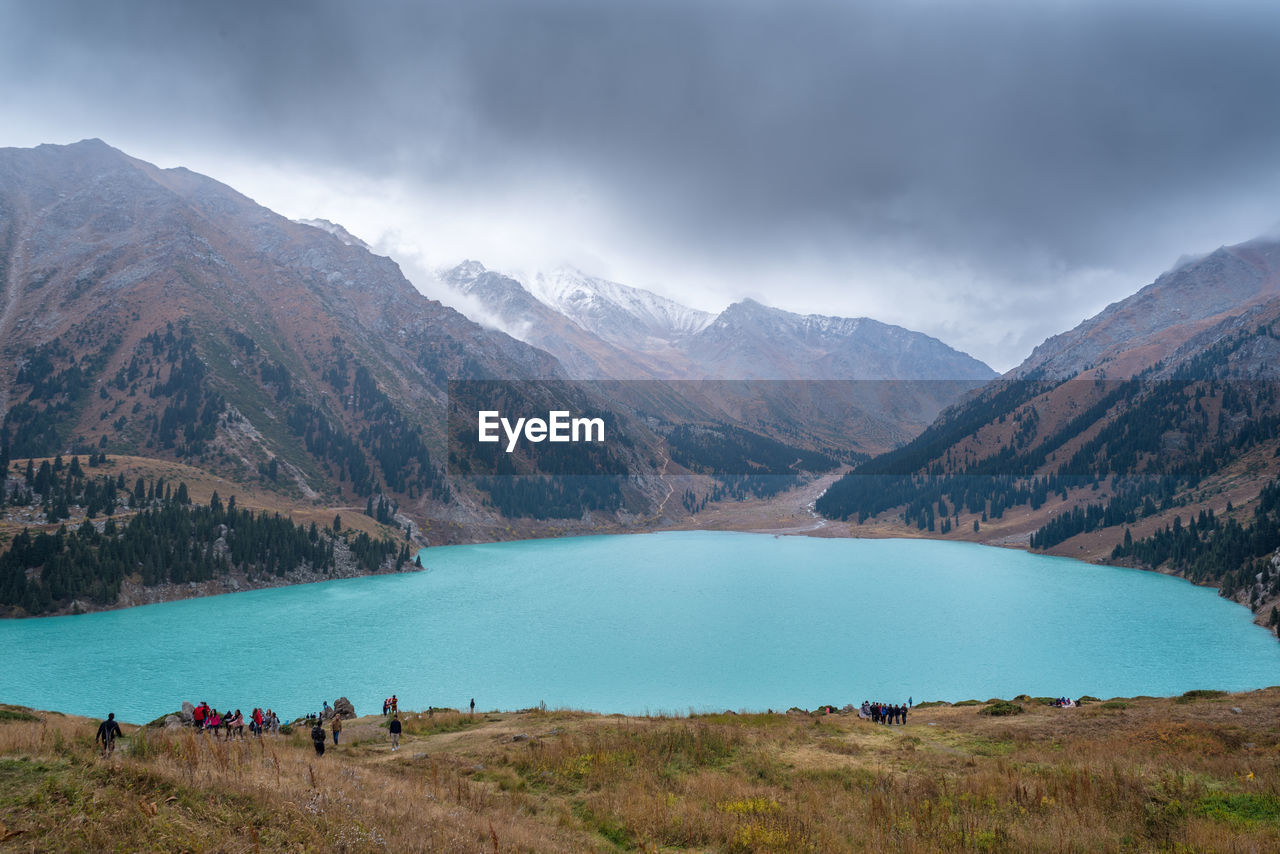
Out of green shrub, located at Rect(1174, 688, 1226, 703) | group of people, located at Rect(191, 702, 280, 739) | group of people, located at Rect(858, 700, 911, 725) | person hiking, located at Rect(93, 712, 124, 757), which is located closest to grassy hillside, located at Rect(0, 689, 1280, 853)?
person hiking, located at Rect(93, 712, 124, 757)

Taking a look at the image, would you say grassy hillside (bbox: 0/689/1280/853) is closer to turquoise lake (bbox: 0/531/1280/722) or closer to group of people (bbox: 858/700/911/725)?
group of people (bbox: 858/700/911/725)

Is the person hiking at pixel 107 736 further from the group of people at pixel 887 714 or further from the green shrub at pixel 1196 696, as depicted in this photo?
the green shrub at pixel 1196 696

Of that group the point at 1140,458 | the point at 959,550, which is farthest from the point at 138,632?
the point at 1140,458

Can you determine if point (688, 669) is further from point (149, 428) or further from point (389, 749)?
point (149, 428)

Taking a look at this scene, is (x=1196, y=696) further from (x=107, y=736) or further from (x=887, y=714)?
(x=107, y=736)

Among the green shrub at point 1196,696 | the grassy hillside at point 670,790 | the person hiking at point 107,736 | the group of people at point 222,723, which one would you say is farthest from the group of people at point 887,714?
the person hiking at point 107,736

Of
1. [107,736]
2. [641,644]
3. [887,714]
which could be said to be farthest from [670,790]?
[641,644]
